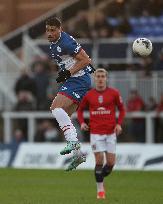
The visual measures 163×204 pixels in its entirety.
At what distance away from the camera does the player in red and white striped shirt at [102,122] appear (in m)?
16.5

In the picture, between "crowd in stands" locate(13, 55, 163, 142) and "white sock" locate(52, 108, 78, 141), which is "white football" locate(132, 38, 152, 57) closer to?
"white sock" locate(52, 108, 78, 141)

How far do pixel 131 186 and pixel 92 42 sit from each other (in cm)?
1164

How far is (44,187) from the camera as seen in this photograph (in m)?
18.9

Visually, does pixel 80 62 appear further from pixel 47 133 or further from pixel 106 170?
pixel 47 133

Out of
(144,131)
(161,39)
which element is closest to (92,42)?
(161,39)

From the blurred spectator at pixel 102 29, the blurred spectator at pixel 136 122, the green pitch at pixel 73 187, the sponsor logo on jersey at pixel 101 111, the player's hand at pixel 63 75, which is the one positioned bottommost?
the green pitch at pixel 73 187

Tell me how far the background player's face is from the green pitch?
2.01 meters

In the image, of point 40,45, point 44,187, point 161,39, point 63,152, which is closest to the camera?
point 63,152

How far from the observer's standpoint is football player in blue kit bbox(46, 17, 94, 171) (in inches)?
563

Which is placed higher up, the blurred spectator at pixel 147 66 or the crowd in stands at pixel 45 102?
the blurred spectator at pixel 147 66

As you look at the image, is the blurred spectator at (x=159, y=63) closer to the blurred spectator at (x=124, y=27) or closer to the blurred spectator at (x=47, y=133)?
the blurred spectator at (x=124, y=27)

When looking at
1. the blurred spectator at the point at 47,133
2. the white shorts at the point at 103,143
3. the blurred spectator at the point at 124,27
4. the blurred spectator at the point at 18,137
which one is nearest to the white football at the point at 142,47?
the white shorts at the point at 103,143

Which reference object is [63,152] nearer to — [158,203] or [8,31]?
[158,203]

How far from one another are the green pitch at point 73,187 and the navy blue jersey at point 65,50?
226cm
